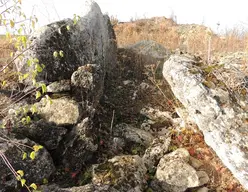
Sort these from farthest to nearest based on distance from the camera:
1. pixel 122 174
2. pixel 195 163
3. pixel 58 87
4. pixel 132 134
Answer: pixel 132 134 → pixel 58 87 → pixel 195 163 → pixel 122 174

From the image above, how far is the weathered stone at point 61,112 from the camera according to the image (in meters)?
4.38

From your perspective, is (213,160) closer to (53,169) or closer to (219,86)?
(219,86)

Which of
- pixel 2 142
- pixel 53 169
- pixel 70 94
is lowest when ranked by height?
pixel 53 169

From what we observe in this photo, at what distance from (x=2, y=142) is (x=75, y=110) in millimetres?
1261

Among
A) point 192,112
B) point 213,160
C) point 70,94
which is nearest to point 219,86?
point 192,112

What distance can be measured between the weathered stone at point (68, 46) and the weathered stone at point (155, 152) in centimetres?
236

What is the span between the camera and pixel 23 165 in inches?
143

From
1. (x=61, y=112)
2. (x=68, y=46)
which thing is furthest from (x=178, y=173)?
(x=68, y=46)

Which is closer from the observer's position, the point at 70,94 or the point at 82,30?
the point at 70,94

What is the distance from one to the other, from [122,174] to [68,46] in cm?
315

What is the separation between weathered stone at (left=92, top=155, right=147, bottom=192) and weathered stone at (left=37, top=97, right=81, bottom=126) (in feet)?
3.48

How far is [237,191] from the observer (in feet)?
12.1

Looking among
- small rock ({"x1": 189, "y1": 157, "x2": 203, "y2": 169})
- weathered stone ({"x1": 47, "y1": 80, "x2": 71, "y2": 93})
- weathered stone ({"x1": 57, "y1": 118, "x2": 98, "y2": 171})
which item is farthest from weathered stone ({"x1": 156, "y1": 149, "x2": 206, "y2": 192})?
weathered stone ({"x1": 47, "y1": 80, "x2": 71, "y2": 93})

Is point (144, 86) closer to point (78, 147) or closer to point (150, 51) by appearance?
point (150, 51)
